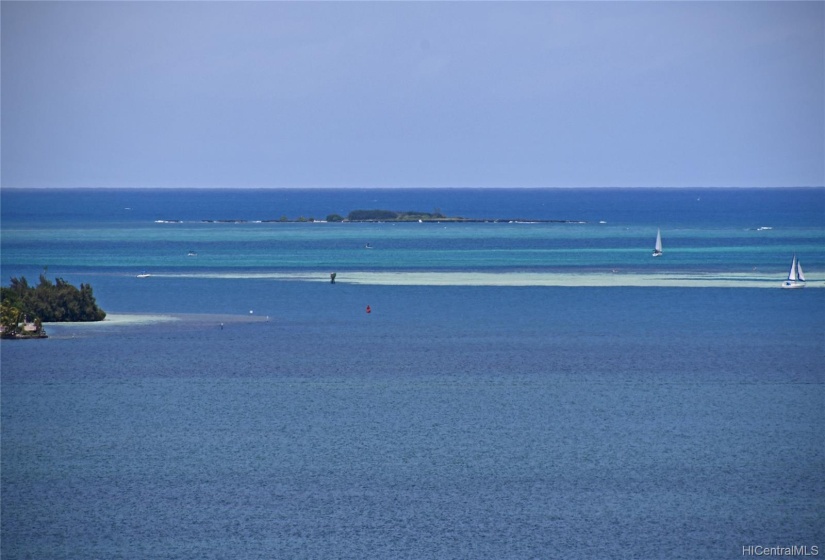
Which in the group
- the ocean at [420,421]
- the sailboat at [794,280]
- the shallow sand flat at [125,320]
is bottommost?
the ocean at [420,421]

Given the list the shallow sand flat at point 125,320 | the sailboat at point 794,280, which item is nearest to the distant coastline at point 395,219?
the sailboat at point 794,280

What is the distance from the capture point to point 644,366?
46.5 meters

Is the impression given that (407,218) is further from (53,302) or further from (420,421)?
(420,421)

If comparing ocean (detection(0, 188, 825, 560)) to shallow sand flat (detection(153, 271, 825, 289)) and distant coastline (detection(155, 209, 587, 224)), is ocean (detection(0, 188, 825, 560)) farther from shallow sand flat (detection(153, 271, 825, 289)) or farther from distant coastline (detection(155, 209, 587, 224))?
distant coastline (detection(155, 209, 587, 224))

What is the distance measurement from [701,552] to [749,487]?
4987mm

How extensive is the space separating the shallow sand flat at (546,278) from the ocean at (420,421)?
2.43 feet

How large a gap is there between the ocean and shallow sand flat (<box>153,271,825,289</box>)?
739 millimetres

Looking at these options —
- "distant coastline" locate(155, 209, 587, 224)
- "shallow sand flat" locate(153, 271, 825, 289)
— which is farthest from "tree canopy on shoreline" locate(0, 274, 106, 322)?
"distant coastline" locate(155, 209, 587, 224)

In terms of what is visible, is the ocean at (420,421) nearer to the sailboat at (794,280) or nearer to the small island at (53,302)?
the sailboat at (794,280)

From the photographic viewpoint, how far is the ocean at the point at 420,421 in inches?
1070

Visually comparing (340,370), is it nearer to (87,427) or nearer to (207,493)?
(87,427)

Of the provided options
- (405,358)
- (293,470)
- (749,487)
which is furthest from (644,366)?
(293,470)

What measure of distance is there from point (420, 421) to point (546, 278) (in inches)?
1740

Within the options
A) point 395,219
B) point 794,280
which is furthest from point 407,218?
point 794,280
